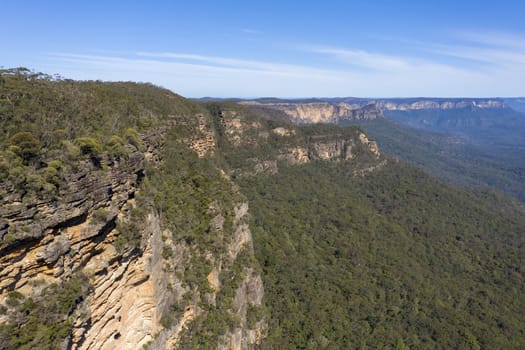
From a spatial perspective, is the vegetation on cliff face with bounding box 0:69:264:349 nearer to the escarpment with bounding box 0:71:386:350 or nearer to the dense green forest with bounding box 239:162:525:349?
the escarpment with bounding box 0:71:386:350

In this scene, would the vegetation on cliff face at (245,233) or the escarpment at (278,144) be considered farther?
the escarpment at (278,144)

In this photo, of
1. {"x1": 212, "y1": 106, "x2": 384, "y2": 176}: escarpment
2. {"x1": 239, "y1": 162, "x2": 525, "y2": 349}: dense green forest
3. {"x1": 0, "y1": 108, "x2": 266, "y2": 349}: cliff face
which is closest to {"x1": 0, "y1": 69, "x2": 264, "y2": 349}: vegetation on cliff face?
{"x1": 0, "y1": 108, "x2": 266, "y2": 349}: cliff face

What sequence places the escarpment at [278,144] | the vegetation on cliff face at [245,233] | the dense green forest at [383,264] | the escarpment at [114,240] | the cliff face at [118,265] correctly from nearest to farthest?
the cliff face at [118,265] < the escarpment at [114,240] < the vegetation on cliff face at [245,233] < the dense green forest at [383,264] < the escarpment at [278,144]

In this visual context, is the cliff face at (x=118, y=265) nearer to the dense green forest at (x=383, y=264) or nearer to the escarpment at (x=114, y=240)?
the escarpment at (x=114, y=240)

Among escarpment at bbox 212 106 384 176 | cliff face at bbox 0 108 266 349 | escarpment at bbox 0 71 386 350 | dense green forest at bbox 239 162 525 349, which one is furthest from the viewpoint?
escarpment at bbox 212 106 384 176

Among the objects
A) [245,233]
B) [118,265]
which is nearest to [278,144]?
[245,233]

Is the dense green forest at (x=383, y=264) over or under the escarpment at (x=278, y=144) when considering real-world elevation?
under

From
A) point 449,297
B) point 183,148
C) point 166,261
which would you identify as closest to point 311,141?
point 449,297

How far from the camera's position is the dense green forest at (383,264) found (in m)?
42.5

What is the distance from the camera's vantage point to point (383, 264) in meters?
56.8

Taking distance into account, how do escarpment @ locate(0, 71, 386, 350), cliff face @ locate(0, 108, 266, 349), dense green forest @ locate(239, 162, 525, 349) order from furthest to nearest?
dense green forest @ locate(239, 162, 525, 349)
escarpment @ locate(0, 71, 386, 350)
cliff face @ locate(0, 108, 266, 349)

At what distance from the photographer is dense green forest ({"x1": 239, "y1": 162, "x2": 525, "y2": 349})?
42.5 metres

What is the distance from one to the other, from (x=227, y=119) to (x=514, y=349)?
72.0 m

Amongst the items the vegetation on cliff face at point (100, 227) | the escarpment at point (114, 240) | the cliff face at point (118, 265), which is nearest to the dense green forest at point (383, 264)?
the escarpment at point (114, 240)
